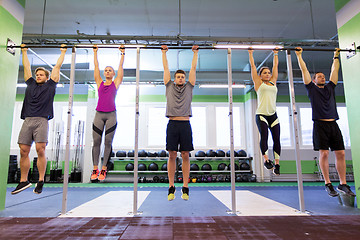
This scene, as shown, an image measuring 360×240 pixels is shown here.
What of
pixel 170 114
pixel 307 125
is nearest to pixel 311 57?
pixel 307 125

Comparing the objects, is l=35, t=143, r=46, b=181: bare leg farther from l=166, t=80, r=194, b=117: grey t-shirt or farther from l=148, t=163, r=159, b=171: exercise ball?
l=148, t=163, r=159, b=171: exercise ball

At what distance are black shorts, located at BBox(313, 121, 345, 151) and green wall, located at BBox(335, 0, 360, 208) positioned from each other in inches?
28.9

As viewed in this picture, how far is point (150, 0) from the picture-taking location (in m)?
5.83

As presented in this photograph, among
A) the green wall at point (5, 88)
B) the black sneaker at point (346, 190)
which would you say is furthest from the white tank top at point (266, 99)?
the green wall at point (5, 88)

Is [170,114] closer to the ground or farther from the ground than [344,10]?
closer to the ground

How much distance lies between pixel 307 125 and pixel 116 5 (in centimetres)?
906

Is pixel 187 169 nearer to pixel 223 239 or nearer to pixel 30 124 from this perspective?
pixel 223 239

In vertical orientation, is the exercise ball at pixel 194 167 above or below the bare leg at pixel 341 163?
below

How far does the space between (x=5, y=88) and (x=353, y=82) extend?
609 centimetres

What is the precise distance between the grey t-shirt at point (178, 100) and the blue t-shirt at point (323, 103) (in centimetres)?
208

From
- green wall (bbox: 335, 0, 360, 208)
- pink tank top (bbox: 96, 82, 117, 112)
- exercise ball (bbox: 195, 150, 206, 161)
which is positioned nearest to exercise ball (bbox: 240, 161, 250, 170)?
exercise ball (bbox: 195, 150, 206, 161)

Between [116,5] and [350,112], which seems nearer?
[350,112]

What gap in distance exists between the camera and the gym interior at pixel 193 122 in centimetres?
310

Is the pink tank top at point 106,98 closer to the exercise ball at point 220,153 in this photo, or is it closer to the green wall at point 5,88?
the green wall at point 5,88
